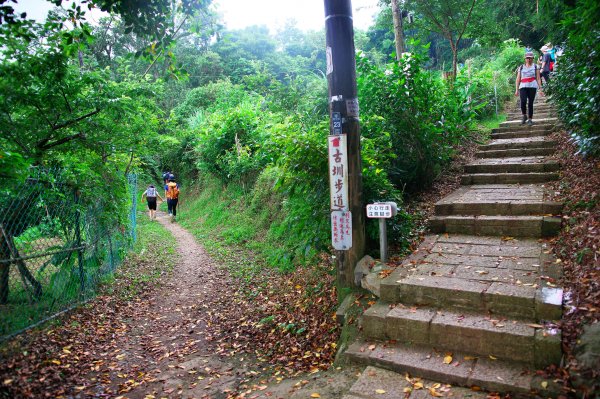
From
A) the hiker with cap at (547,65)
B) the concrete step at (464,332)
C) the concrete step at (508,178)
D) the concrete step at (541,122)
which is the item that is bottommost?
the concrete step at (464,332)

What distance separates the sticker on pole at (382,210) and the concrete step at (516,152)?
4.83m

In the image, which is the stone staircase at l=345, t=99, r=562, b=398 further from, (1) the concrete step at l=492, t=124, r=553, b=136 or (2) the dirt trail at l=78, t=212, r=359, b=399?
(1) the concrete step at l=492, t=124, r=553, b=136

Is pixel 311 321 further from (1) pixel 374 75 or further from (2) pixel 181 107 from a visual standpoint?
(2) pixel 181 107

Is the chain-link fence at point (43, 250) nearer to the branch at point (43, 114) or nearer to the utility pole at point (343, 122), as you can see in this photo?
the branch at point (43, 114)

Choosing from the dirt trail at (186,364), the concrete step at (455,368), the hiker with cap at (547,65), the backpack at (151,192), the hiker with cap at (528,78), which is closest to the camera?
the concrete step at (455,368)

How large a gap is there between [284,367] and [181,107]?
23264 millimetres

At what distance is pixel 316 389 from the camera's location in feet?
10.6

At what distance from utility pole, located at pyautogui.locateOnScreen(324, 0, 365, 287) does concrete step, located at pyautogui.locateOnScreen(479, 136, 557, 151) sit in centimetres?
518

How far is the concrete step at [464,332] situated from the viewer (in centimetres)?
294

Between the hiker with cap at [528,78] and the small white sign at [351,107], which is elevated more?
Answer: the hiker with cap at [528,78]

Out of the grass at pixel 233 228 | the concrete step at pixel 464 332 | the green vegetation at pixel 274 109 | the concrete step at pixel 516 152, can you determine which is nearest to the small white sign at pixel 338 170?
the green vegetation at pixel 274 109

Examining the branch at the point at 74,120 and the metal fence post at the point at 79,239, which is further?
the metal fence post at the point at 79,239

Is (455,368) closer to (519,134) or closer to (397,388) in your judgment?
(397,388)

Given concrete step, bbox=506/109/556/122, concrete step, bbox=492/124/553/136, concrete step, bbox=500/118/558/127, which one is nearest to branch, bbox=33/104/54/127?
concrete step, bbox=492/124/553/136
